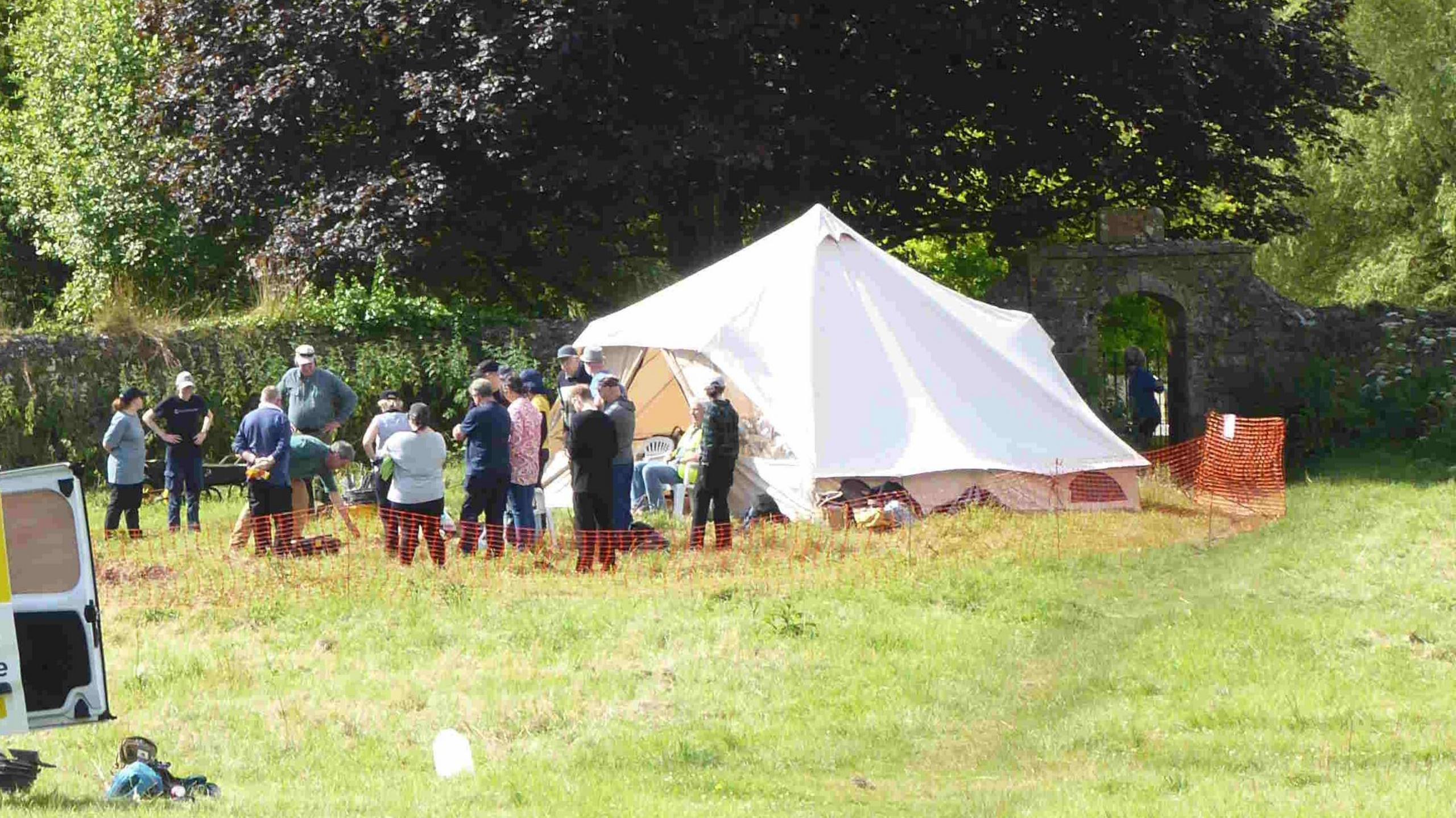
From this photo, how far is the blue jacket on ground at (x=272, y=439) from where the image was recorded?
47.1ft

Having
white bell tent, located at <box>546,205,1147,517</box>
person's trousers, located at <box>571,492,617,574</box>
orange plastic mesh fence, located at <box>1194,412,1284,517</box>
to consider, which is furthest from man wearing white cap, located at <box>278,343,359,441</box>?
orange plastic mesh fence, located at <box>1194,412,1284,517</box>

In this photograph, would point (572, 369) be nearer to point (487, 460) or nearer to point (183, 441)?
point (487, 460)

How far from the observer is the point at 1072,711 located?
31.3 feet

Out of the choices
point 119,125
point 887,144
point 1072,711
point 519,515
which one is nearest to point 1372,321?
point 887,144

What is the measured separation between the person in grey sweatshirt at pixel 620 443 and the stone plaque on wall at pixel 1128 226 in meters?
10.5

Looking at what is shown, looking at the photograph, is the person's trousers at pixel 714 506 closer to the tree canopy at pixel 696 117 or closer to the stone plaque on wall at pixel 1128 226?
the tree canopy at pixel 696 117

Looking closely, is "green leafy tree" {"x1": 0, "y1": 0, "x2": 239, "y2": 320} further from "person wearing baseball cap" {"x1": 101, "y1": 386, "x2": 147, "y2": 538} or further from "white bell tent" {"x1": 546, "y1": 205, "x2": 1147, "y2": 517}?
"white bell tent" {"x1": 546, "y1": 205, "x2": 1147, "y2": 517}

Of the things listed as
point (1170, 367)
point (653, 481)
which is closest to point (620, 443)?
point (653, 481)

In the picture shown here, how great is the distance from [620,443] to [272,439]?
281 centimetres

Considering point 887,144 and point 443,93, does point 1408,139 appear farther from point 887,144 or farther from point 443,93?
point 443,93

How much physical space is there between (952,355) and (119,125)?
18.8 meters

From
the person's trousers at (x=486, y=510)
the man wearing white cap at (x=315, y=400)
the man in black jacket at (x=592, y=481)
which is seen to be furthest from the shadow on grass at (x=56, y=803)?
the man wearing white cap at (x=315, y=400)

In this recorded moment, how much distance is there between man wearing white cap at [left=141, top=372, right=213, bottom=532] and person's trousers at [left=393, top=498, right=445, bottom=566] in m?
3.36

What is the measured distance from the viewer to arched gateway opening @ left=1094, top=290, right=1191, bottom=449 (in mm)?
23062
